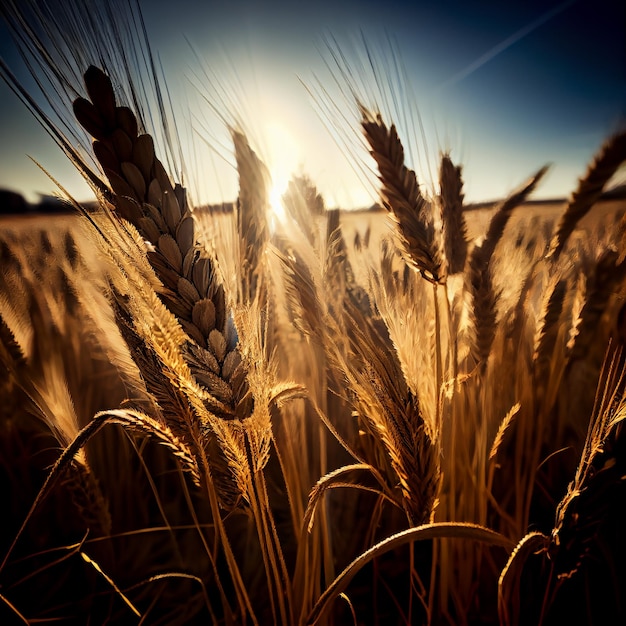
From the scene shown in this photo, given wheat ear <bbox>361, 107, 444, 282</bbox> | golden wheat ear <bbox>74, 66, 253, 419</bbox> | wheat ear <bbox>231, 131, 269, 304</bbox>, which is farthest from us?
wheat ear <bbox>231, 131, 269, 304</bbox>

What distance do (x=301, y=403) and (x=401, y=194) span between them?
1.20 ft

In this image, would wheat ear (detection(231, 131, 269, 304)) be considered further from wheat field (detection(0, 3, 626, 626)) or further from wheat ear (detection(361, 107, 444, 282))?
wheat ear (detection(361, 107, 444, 282))

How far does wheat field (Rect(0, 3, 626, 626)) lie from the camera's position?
356mm

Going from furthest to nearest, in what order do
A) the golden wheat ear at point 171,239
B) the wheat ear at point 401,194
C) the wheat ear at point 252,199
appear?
1. the wheat ear at point 252,199
2. the wheat ear at point 401,194
3. the golden wheat ear at point 171,239

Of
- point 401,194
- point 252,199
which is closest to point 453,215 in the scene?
point 401,194

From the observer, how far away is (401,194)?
465 mm

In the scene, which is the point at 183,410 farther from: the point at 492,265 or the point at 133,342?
the point at 492,265

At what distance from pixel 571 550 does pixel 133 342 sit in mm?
577

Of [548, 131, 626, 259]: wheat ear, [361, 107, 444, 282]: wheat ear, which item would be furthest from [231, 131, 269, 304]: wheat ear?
[548, 131, 626, 259]: wheat ear

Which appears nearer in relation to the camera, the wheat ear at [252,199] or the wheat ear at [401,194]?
the wheat ear at [401,194]

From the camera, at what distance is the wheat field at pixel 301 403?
36 centimetres

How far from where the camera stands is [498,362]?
656 millimetres

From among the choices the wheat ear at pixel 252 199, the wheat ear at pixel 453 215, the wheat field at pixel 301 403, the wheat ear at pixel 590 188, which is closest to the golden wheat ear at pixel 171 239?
the wheat field at pixel 301 403

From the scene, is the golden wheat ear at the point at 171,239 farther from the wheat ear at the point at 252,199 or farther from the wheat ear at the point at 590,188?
the wheat ear at the point at 590,188
